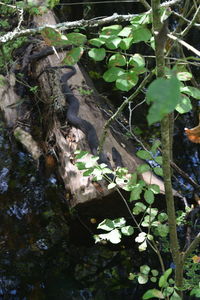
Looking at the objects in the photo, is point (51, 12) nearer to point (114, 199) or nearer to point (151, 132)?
point (151, 132)

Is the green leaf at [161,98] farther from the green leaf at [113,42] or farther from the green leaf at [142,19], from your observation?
the green leaf at [142,19]

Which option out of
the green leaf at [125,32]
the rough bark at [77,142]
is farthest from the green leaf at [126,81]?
the rough bark at [77,142]

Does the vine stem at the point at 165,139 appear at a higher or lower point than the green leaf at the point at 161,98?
lower

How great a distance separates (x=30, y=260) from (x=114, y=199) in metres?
0.69

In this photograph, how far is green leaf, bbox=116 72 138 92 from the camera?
103 cm

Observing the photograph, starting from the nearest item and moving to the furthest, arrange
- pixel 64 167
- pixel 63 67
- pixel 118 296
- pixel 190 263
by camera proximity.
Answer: pixel 190 263 < pixel 118 296 < pixel 64 167 < pixel 63 67

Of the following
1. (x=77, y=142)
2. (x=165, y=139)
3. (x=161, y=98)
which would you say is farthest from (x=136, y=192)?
(x=77, y=142)

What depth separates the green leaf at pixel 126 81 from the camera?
3.39 feet

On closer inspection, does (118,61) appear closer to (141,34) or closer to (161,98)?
(141,34)

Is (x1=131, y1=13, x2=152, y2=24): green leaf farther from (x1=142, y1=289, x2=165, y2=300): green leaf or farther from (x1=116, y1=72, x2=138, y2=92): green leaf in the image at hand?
(x1=142, y1=289, x2=165, y2=300): green leaf

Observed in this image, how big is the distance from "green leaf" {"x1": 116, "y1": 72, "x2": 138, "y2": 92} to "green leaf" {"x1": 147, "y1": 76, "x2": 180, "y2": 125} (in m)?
0.45

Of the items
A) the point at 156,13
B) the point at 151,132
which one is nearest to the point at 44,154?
the point at 151,132

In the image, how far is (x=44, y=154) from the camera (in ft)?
10.5

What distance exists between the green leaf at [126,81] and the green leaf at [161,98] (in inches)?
17.5
